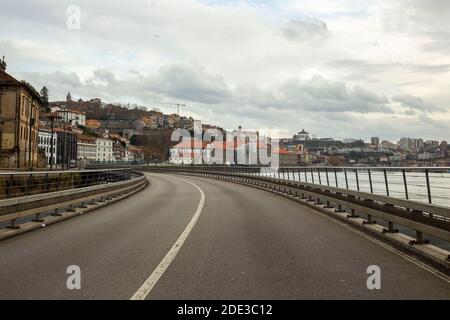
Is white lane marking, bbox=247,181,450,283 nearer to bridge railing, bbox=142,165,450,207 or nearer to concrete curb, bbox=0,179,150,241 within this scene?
bridge railing, bbox=142,165,450,207

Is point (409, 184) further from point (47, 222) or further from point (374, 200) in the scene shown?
point (47, 222)

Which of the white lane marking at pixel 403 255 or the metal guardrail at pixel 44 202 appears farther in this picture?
the metal guardrail at pixel 44 202

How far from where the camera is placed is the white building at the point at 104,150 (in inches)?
7416

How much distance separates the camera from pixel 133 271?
7.64 m

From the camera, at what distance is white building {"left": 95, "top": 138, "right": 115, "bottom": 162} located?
618 feet

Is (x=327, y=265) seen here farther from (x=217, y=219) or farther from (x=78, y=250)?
(x=217, y=219)

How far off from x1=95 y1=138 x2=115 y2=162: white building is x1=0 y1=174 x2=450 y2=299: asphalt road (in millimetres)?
179677

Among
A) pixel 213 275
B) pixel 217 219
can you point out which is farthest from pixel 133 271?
pixel 217 219

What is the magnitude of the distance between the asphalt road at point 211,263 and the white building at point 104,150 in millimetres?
179677

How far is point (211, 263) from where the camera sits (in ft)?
27.2

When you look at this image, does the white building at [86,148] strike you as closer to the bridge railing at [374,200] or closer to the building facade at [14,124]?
the building facade at [14,124]

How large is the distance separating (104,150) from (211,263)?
626 ft

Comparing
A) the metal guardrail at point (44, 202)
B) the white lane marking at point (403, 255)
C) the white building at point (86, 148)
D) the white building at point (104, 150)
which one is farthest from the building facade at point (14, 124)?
the white building at point (104, 150)

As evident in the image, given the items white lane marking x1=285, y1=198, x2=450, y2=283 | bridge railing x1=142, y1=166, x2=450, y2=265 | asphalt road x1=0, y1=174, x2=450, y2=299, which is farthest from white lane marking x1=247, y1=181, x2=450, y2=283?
bridge railing x1=142, y1=166, x2=450, y2=265
